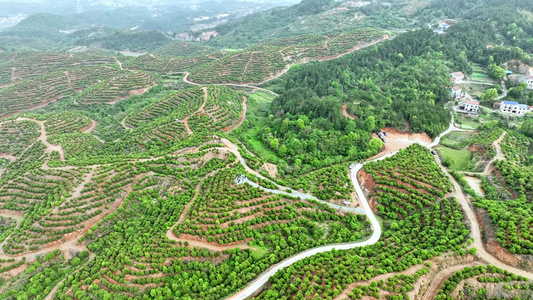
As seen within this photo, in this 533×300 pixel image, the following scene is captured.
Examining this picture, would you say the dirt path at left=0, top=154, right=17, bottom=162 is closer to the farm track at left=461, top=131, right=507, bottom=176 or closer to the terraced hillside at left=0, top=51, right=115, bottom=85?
the terraced hillside at left=0, top=51, right=115, bottom=85

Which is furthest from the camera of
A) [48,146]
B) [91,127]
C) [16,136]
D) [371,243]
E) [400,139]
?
[91,127]

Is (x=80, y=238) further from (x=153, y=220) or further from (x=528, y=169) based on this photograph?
(x=528, y=169)

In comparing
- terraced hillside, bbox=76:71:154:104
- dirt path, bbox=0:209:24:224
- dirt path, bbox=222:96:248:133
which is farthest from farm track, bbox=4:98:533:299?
terraced hillside, bbox=76:71:154:104

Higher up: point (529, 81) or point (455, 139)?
point (529, 81)

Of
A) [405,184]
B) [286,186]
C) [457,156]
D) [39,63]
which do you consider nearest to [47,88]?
[39,63]

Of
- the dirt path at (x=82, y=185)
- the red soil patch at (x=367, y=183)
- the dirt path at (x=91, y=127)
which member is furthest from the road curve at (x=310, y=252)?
the dirt path at (x=91, y=127)

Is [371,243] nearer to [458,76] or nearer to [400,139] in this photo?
[400,139]

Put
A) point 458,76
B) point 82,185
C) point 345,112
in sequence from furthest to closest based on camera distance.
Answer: point 458,76, point 345,112, point 82,185
